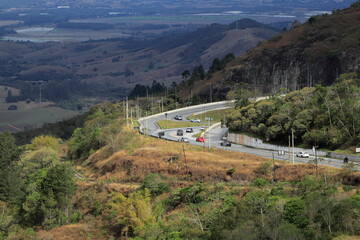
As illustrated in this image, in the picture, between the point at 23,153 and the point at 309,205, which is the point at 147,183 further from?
the point at 23,153

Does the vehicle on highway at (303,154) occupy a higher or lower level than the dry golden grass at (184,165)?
higher

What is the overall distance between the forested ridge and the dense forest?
4.16 m

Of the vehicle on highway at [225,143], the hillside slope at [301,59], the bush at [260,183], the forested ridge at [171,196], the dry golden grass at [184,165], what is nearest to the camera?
the forested ridge at [171,196]

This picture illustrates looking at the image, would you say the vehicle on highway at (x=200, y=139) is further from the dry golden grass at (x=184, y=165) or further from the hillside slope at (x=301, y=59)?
the hillside slope at (x=301, y=59)

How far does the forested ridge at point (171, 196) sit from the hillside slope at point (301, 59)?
46.8 metres

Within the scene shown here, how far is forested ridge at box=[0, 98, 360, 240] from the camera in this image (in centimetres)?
4272

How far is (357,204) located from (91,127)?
159ft

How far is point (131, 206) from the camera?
51.9 metres

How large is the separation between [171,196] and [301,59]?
73.9 m

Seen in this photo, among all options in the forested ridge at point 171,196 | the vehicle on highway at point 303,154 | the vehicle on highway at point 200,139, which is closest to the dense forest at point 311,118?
the vehicle on highway at point 303,154

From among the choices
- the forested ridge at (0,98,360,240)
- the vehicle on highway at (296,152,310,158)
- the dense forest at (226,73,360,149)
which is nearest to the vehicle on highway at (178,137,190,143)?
the forested ridge at (0,98,360,240)

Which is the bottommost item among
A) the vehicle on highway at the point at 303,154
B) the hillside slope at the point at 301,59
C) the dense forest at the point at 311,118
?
the hillside slope at the point at 301,59

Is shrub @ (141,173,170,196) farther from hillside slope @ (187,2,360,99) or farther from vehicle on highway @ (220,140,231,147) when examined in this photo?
hillside slope @ (187,2,360,99)

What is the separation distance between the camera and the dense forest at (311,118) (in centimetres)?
5859
